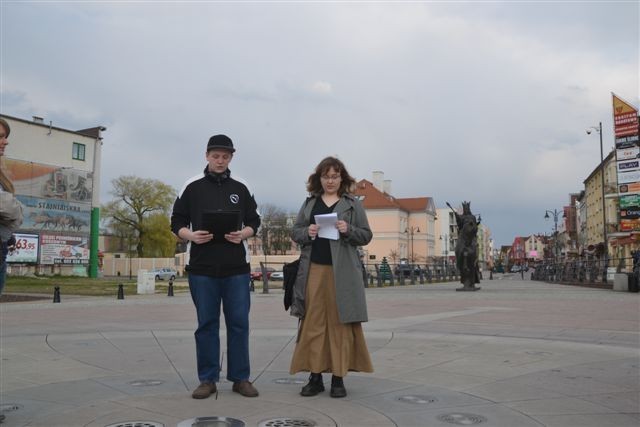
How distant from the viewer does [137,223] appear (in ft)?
217

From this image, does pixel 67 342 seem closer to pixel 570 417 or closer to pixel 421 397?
pixel 421 397

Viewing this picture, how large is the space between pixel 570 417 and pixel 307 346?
1.97 meters

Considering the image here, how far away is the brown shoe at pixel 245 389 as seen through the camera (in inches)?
172

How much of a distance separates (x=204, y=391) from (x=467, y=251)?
19.0 meters

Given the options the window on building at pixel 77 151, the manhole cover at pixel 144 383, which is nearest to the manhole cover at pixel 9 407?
the manhole cover at pixel 144 383

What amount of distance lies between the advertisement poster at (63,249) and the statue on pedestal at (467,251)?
109ft

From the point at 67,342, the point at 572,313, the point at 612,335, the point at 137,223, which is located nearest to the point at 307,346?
the point at 67,342

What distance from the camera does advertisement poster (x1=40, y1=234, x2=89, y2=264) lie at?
42.7 m

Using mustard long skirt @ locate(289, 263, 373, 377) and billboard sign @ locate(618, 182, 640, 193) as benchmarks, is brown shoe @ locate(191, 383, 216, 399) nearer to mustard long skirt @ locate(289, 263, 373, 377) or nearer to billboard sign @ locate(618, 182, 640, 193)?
mustard long skirt @ locate(289, 263, 373, 377)

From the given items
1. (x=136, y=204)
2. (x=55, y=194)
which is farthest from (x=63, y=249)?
(x=136, y=204)

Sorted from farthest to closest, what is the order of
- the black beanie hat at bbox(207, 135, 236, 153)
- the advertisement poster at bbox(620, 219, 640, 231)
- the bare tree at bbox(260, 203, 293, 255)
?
the bare tree at bbox(260, 203, 293, 255) → the advertisement poster at bbox(620, 219, 640, 231) → the black beanie hat at bbox(207, 135, 236, 153)

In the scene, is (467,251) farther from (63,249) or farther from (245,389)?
(63,249)

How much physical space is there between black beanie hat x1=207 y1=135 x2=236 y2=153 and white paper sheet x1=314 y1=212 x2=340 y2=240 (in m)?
0.93

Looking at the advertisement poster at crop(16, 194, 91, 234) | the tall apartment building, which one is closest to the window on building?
the tall apartment building
